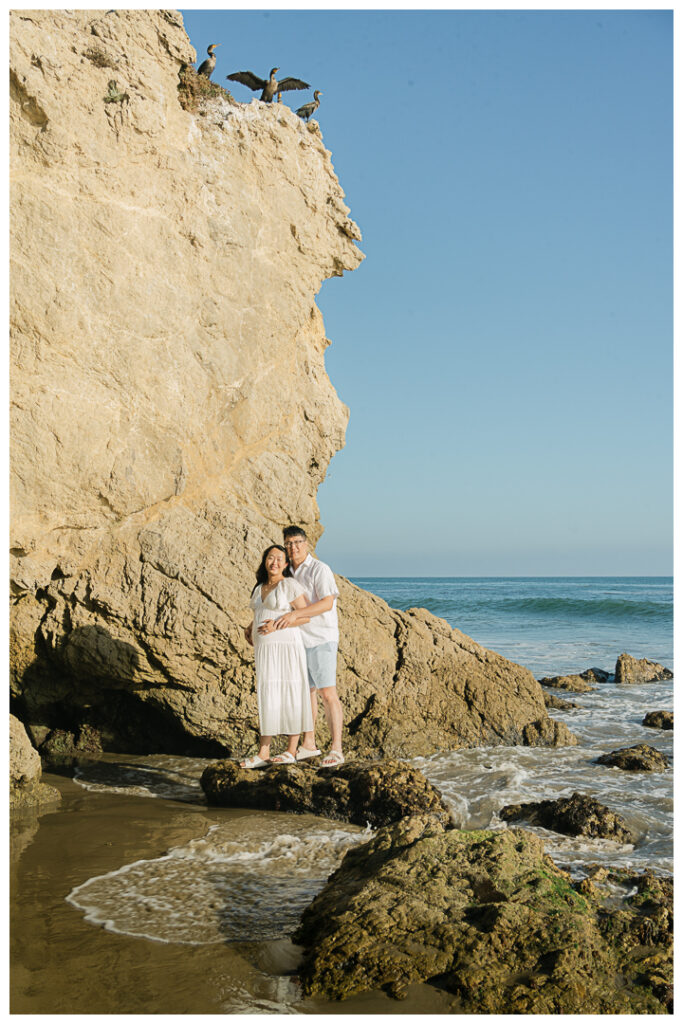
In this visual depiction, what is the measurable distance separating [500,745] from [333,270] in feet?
22.1

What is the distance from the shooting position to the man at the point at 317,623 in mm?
6762

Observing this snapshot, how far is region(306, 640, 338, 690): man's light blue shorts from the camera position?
718 cm

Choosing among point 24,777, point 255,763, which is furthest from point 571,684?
point 24,777

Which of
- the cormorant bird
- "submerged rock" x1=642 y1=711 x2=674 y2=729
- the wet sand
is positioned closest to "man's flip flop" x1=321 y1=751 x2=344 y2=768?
the wet sand

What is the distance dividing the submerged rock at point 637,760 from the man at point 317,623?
3.79 m

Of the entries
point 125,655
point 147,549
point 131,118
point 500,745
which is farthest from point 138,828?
point 131,118

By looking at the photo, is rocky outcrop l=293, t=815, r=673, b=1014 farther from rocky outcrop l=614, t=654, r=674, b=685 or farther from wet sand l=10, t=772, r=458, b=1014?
rocky outcrop l=614, t=654, r=674, b=685

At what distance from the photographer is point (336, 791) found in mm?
6719

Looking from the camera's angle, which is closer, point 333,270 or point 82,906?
point 82,906

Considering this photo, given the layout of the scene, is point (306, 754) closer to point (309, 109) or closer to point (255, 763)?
point (255, 763)

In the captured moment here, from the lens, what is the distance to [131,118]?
8570 mm

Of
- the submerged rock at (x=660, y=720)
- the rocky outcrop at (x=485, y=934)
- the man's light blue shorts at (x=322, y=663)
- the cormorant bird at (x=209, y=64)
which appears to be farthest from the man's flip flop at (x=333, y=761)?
the cormorant bird at (x=209, y=64)

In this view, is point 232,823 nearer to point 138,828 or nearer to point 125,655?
point 138,828

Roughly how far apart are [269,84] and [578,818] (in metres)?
9.14
